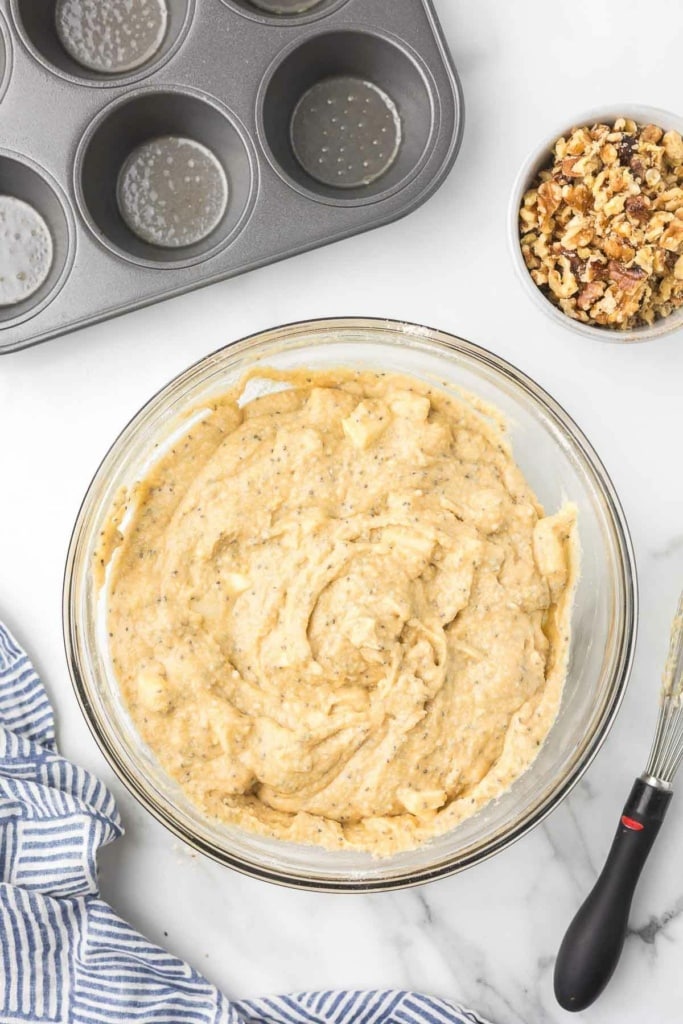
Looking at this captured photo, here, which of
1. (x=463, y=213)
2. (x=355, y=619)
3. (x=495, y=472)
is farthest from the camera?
(x=463, y=213)

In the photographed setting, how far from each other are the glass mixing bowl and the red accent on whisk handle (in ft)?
0.65

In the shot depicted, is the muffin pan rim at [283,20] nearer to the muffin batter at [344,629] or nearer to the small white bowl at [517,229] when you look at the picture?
the small white bowl at [517,229]

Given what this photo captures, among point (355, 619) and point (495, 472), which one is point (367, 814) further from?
point (495, 472)

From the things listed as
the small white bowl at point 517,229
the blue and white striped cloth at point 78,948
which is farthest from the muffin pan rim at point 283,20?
the blue and white striped cloth at point 78,948

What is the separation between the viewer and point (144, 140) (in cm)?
242

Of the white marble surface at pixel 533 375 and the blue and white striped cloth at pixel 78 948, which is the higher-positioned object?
the white marble surface at pixel 533 375

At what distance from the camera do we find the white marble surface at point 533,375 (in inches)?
89.0

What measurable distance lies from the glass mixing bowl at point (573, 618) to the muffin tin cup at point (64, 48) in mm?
706

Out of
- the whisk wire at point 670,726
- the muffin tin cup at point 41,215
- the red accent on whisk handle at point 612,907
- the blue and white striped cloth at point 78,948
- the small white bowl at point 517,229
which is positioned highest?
the small white bowl at point 517,229

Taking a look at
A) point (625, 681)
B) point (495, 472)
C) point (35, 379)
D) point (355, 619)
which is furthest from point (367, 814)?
point (35, 379)

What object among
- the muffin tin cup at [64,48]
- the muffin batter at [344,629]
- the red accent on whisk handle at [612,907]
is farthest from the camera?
the muffin tin cup at [64,48]

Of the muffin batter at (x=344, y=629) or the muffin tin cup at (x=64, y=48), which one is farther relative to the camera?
the muffin tin cup at (x=64, y=48)

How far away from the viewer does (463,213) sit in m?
2.33

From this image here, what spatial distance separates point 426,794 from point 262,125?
153 centimetres
